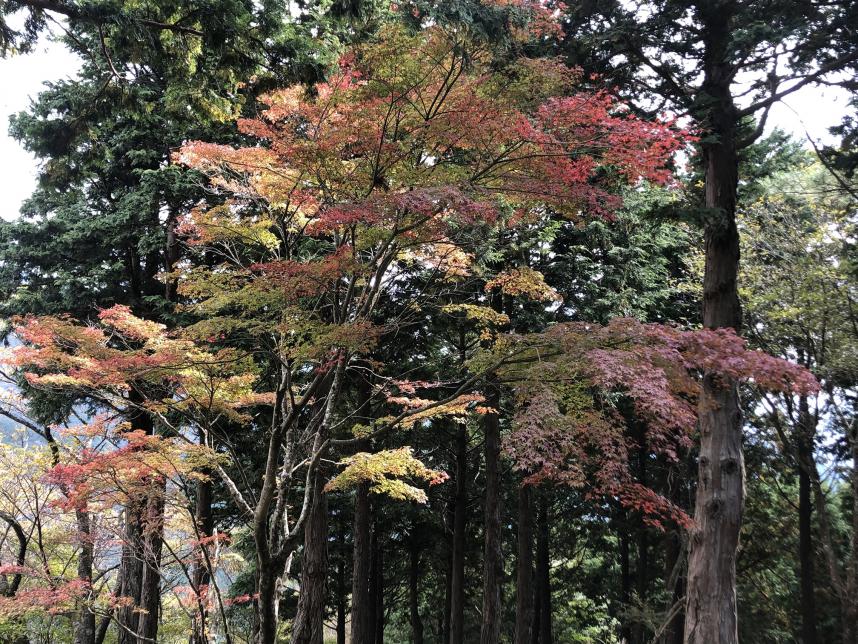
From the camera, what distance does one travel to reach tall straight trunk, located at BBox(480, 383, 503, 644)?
9.59 meters

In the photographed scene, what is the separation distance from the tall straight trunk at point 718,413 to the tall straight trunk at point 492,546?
4149 mm

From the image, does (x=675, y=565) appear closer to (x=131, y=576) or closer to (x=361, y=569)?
(x=361, y=569)

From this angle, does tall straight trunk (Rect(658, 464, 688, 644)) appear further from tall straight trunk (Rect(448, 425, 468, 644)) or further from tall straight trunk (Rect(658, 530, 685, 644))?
tall straight trunk (Rect(448, 425, 468, 644))

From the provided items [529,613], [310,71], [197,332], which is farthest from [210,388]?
[529,613]

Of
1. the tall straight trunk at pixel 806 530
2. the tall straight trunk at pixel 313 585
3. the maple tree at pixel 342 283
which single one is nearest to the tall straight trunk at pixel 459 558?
the maple tree at pixel 342 283

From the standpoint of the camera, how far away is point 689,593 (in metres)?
5.41

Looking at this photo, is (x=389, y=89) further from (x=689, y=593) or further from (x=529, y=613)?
(x=529, y=613)

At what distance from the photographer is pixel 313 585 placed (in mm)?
8594

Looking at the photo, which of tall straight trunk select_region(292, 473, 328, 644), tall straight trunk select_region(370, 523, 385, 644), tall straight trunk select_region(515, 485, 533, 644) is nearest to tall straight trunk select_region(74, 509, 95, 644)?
tall straight trunk select_region(292, 473, 328, 644)

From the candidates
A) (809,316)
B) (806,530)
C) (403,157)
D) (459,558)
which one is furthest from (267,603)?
(806,530)

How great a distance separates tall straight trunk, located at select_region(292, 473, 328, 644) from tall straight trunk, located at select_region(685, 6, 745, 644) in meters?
5.13

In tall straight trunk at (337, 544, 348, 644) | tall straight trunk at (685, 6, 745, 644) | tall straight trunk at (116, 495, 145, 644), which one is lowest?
tall straight trunk at (337, 544, 348, 644)

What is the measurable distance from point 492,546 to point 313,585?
319cm

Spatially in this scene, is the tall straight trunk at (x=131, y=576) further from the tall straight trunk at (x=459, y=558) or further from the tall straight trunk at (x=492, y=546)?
the tall straight trunk at (x=459, y=558)
